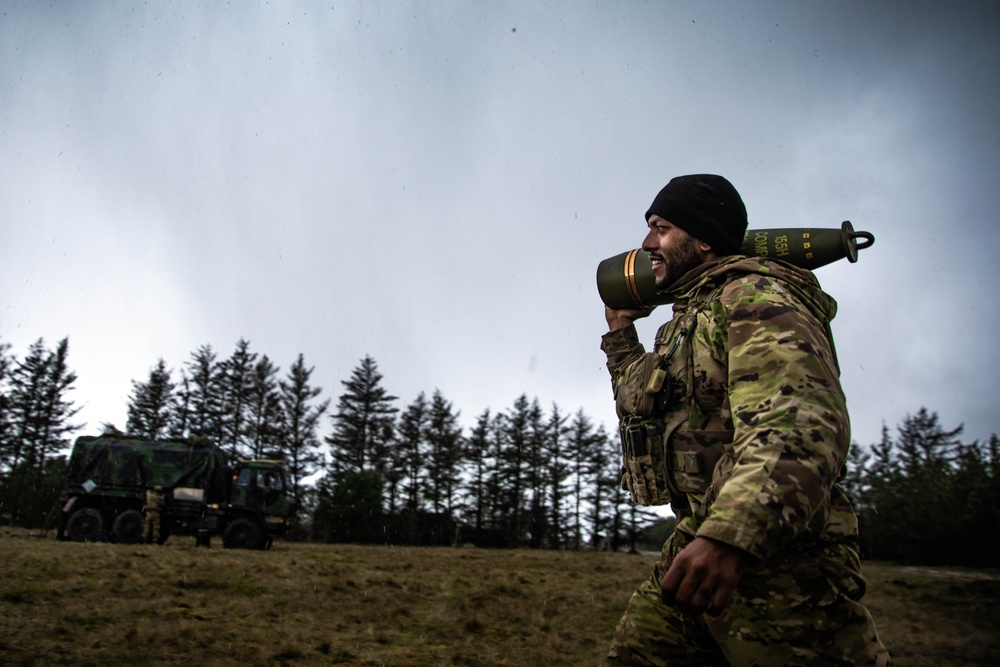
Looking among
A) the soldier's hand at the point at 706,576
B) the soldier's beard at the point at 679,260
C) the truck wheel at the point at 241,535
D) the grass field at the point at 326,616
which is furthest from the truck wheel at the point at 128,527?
the soldier's hand at the point at 706,576

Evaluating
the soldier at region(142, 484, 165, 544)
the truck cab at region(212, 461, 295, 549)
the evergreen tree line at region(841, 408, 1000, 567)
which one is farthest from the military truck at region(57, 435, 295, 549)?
the evergreen tree line at region(841, 408, 1000, 567)

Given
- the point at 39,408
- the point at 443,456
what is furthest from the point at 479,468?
the point at 39,408

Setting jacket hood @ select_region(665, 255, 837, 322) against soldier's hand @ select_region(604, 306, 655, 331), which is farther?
soldier's hand @ select_region(604, 306, 655, 331)

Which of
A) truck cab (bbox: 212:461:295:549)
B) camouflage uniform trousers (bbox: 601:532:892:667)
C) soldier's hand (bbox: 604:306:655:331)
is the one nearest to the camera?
camouflage uniform trousers (bbox: 601:532:892:667)

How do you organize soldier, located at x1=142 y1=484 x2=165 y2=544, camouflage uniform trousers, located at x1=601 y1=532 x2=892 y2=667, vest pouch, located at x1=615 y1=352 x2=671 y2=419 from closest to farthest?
camouflage uniform trousers, located at x1=601 y1=532 x2=892 y2=667 < vest pouch, located at x1=615 y1=352 x2=671 y2=419 < soldier, located at x1=142 y1=484 x2=165 y2=544

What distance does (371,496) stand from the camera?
34438 millimetres

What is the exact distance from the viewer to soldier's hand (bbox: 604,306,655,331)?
2.93 metres

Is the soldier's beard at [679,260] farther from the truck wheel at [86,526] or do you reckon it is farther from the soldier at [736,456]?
the truck wheel at [86,526]

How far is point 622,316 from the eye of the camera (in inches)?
116

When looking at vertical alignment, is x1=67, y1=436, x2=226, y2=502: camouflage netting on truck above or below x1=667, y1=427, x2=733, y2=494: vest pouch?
above

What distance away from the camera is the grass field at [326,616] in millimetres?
5305

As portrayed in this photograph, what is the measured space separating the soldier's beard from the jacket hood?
0.11 m

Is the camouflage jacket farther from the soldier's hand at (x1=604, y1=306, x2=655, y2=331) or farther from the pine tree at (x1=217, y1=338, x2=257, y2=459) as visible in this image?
the pine tree at (x1=217, y1=338, x2=257, y2=459)

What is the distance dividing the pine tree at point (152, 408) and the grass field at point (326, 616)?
35.8 metres
